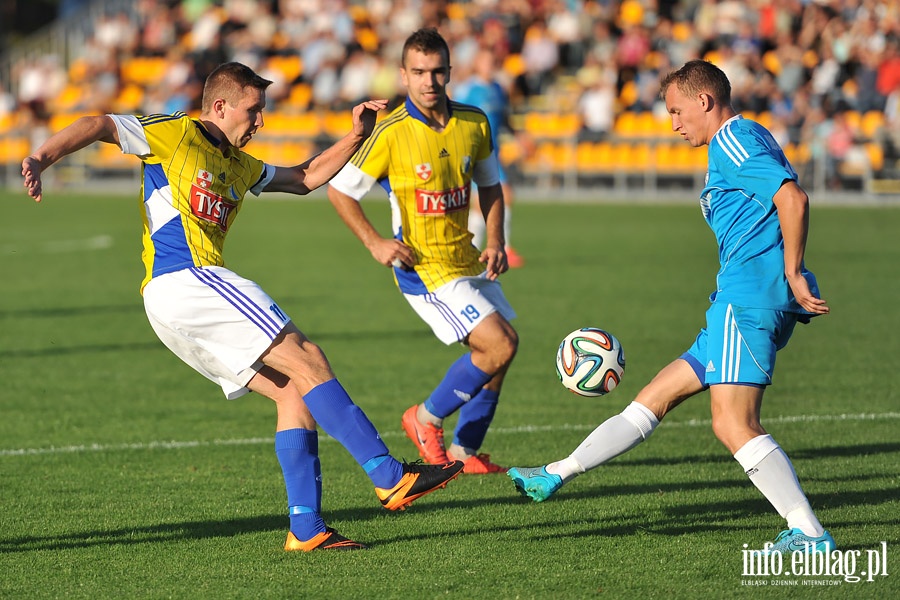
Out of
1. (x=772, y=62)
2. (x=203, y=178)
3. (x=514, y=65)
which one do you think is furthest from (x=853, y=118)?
(x=203, y=178)

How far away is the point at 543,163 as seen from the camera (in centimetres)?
2827

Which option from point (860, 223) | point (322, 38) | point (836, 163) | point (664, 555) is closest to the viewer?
point (664, 555)

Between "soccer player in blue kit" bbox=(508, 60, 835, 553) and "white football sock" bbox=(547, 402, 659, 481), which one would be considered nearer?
"soccer player in blue kit" bbox=(508, 60, 835, 553)

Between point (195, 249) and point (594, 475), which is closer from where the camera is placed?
point (195, 249)

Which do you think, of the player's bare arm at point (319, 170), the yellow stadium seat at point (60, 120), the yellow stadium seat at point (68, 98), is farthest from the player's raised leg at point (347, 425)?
the yellow stadium seat at point (68, 98)

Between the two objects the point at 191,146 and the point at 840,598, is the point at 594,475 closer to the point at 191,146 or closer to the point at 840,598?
the point at 840,598

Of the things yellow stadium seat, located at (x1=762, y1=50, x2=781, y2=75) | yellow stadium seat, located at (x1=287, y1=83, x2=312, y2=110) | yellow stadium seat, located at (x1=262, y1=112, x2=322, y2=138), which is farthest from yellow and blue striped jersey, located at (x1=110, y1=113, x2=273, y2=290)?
yellow stadium seat, located at (x1=287, y1=83, x2=312, y2=110)

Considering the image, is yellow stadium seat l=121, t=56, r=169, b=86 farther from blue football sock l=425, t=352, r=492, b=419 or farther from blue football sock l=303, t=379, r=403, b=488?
blue football sock l=303, t=379, r=403, b=488

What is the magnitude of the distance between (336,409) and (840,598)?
2.06 meters

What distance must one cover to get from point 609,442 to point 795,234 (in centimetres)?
119

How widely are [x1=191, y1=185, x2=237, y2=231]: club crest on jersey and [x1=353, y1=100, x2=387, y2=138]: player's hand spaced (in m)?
0.67

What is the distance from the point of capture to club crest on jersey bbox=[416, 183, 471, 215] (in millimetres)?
6910

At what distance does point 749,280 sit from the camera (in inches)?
198

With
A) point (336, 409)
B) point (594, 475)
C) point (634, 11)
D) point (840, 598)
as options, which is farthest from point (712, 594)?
point (634, 11)
